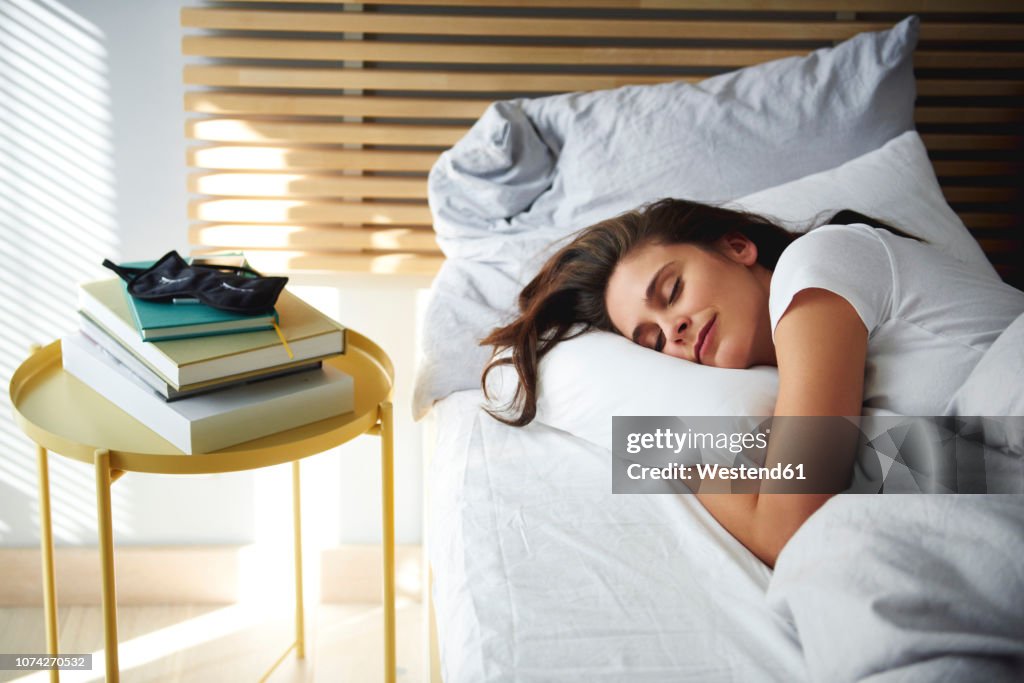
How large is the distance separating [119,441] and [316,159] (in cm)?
87

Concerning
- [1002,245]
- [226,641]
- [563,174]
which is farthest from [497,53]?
[226,641]

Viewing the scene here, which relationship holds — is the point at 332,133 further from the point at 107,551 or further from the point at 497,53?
the point at 107,551

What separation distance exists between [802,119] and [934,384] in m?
0.75

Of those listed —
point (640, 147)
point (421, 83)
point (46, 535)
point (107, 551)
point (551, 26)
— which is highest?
point (551, 26)

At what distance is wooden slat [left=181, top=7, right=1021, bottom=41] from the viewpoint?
5.60 ft

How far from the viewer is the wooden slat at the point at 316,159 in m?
1.78

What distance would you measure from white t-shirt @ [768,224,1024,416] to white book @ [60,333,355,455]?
1.92 feet

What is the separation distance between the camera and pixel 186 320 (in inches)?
43.6

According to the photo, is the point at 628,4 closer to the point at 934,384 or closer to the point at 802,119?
the point at 802,119

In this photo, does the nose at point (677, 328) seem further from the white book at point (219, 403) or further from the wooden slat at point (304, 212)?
the wooden slat at point (304, 212)

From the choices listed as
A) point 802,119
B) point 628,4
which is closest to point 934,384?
point 802,119

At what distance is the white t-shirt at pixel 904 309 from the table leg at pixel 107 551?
80 cm

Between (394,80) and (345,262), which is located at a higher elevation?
(394,80)

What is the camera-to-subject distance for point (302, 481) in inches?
76.4
